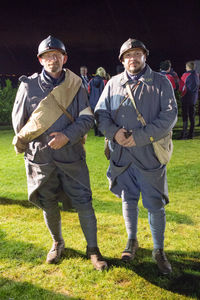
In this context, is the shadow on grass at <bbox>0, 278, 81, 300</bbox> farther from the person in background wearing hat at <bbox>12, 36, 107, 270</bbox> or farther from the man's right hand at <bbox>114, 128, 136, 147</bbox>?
the man's right hand at <bbox>114, 128, 136, 147</bbox>

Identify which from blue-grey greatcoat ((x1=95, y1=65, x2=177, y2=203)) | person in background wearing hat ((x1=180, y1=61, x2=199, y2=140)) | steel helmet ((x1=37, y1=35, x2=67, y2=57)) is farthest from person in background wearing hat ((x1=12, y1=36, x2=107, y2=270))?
person in background wearing hat ((x1=180, y1=61, x2=199, y2=140))

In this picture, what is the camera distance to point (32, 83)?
2.88 meters

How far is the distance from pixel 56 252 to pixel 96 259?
481mm

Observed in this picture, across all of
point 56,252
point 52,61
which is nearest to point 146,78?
point 52,61

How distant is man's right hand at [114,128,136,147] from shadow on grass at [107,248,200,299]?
4.19ft

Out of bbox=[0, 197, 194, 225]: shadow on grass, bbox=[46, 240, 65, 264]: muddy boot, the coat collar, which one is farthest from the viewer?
bbox=[0, 197, 194, 225]: shadow on grass

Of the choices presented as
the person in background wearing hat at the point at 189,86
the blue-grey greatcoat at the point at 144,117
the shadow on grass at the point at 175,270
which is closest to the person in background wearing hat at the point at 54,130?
the blue-grey greatcoat at the point at 144,117

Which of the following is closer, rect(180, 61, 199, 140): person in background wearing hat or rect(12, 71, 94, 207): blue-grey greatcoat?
rect(12, 71, 94, 207): blue-grey greatcoat

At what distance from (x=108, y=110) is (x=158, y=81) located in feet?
1.90

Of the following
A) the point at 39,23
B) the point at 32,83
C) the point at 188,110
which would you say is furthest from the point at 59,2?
the point at 32,83

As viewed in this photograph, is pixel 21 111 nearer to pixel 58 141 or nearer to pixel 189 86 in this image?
pixel 58 141

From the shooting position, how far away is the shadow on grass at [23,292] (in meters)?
2.67

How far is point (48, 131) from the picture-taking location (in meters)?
2.85

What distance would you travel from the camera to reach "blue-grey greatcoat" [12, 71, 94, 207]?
284 centimetres
